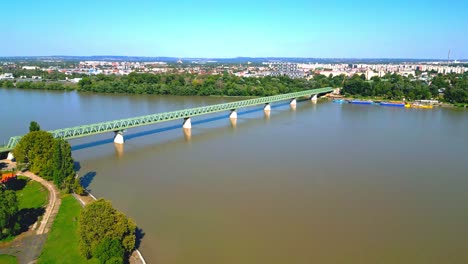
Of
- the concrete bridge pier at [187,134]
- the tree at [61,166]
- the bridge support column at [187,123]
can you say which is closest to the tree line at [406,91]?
the bridge support column at [187,123]

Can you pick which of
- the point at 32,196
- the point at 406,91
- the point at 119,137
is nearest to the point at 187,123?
the point at 119,137

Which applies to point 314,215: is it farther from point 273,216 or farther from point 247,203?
point 247,203

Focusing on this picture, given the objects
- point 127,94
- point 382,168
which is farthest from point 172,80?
point 382,168

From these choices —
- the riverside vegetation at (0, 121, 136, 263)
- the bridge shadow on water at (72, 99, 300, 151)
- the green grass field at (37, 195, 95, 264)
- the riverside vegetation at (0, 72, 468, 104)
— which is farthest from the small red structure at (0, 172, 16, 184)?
the riverside vegetation at (0, 72, 468, 104)

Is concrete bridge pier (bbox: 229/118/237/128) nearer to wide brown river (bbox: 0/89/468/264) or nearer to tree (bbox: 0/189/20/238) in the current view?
wide brown river (bbox: 0/89/468/264)

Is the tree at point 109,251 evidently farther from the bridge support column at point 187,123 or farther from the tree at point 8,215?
the bridge support column at point 187,123
